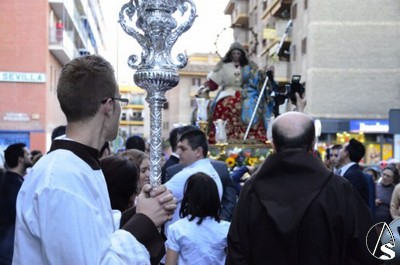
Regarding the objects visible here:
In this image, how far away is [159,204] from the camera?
2.72 meters

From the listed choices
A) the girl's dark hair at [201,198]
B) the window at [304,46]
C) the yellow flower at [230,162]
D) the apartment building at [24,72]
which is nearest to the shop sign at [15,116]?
the apartment building at [24,72]

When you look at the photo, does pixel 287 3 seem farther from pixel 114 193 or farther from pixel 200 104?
pixel 114 193

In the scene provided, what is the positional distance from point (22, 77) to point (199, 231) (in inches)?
1000

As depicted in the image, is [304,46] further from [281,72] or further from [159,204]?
[159,204]

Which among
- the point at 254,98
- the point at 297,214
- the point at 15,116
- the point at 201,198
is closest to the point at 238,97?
the point at 254,98

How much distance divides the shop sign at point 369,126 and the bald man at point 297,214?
28.1 m

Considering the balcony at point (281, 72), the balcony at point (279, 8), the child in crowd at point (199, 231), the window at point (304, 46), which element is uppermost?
the balcony at point (279, 8)

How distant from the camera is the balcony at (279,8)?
35562 mm

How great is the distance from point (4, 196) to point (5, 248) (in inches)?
20.9

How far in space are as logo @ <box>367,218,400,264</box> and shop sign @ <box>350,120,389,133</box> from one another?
28.2 meters

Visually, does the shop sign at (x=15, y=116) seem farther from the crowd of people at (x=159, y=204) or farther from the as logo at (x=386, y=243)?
the as logo at (x=386, y=243)

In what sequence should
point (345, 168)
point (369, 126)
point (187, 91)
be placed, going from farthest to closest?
point (187, 91) < point (369, 126) < point (345, 168)

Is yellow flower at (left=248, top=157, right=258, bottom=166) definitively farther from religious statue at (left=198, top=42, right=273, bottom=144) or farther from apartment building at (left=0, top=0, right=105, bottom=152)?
apartment building at (left=0, top=0, right=105, bottom=152)

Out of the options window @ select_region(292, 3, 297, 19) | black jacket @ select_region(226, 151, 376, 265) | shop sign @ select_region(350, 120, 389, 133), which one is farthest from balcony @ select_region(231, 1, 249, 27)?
black jacket @ select_region(226, 151, 376, 265)
